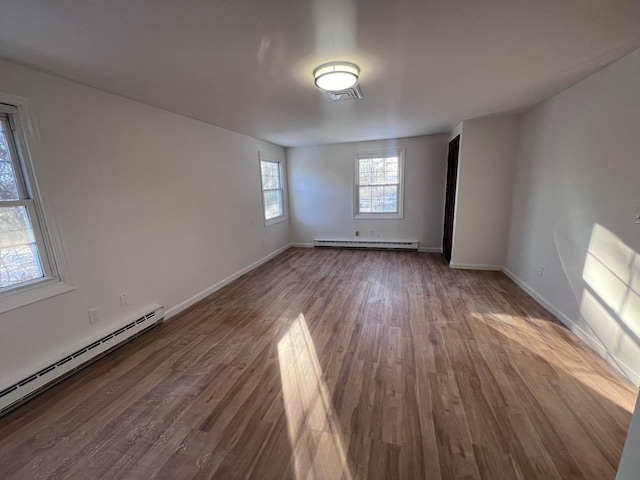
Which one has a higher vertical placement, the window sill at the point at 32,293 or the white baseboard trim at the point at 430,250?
the window sill at the point at 32,293

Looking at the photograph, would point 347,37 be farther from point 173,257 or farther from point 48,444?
point 48,444

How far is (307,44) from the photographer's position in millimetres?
1627

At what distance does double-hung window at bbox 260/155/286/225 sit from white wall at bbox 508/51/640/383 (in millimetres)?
4159

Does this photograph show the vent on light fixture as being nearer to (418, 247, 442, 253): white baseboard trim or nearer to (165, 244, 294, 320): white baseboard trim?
(165, 244, 294, 320): white baseboard trim

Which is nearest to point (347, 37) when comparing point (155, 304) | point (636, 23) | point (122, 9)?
point (122, 9)

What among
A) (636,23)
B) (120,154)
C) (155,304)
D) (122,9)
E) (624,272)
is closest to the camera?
(122,9)

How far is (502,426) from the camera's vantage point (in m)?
1.54


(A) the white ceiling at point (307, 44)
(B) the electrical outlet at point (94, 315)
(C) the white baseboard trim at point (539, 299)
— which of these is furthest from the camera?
(C) the white baseboard trim at point (539, 299)

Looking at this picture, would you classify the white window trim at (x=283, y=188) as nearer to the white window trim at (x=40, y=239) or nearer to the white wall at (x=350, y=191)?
the white wall at (x=350, y=191)

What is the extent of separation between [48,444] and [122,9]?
239cm

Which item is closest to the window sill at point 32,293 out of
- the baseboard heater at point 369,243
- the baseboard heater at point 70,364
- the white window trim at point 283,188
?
the baseboard heater at point 70,364

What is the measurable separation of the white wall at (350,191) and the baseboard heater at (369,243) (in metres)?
0.13

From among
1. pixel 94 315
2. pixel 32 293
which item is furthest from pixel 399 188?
pixel 32 293

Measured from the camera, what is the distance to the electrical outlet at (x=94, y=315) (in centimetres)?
223
